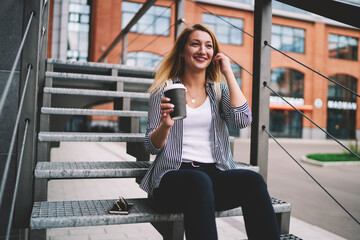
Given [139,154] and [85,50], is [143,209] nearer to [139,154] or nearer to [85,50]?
[139,154]

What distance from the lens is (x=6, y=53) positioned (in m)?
2.08

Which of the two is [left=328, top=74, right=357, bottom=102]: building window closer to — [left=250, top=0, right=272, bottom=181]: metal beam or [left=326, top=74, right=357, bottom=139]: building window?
[left=326, top=74, right=357, bottom=139]: building window

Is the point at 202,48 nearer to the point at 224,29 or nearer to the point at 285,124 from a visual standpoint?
the point at 224,29

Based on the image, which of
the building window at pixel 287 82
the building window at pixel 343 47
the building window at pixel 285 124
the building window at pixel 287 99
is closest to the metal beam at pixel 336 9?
the building window at pixel 287 82

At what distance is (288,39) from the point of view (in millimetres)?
23391

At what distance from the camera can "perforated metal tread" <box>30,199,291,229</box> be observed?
4.61ft

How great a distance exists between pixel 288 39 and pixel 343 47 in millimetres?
5250

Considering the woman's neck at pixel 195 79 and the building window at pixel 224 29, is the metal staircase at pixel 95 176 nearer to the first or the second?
the woman's neck at pixel 195 79

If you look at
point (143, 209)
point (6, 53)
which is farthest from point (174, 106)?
point (6, 53)

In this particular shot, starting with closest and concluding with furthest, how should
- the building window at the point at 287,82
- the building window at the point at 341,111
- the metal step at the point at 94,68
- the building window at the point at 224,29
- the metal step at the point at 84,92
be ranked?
the metal step at the point at 84,92, the metal step at the point at 94,68, the building window at the point at 224,29, the building window at the point at 287,82, the building window at the point at 341,111

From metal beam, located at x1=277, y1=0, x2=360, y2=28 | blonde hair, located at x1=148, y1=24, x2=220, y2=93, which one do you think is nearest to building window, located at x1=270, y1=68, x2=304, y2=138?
blonde hair, located at x1=148, y1=24, x2=220, y2=93

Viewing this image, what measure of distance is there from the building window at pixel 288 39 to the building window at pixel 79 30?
12.9 metres

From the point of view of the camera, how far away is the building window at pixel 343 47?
24.8 m

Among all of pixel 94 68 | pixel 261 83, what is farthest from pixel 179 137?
pixel 94 68
